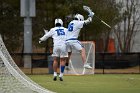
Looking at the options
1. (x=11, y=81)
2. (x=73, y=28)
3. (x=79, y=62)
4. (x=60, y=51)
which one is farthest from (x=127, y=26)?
(x=11, y=81)

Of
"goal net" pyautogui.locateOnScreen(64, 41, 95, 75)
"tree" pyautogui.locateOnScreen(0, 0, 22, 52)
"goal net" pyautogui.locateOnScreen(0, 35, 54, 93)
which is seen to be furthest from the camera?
"tree" pyautogui.locateOnScreen(0, 0, 22, 52)

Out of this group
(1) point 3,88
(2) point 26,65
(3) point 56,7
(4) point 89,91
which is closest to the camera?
(1) point 3,88

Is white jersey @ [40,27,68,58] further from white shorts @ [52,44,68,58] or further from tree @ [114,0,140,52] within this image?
tree @ [114,0,140,52]

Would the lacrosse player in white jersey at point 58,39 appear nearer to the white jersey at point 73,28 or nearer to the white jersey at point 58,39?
the white jersey at point 58,39

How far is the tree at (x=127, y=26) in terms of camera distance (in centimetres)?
3831

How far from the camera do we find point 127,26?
4109 cm

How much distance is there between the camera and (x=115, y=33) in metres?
41.3

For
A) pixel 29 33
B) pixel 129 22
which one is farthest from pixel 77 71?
pixel 129 22

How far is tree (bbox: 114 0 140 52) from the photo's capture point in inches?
1508

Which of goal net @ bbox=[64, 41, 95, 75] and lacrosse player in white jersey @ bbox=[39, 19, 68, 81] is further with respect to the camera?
goal net @ bbox=[64, 41, 95, 75]

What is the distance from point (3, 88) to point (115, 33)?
3109cm

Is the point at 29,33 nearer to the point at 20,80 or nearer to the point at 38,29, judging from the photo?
the point at 38,29

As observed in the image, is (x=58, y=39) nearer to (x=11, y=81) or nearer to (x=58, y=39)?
(x=58, y=39)

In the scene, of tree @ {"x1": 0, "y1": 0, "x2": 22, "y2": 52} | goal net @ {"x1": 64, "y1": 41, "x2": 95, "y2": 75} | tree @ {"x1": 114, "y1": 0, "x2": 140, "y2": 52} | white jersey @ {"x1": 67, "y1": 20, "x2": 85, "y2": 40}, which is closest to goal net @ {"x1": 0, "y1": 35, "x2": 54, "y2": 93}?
white jersey @ {"x1": 67, "y1": 20, "x2": 85, "y2": 40}
